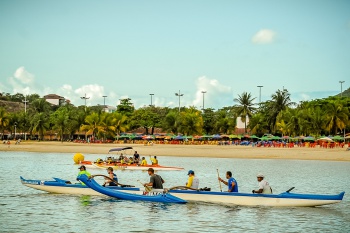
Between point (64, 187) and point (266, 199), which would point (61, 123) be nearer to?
point (64, 187)

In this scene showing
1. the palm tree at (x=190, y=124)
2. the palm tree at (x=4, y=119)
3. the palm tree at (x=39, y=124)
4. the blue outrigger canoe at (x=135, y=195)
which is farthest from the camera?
the palm tree at (x=4, y=119)

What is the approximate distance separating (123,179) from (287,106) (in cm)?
7323

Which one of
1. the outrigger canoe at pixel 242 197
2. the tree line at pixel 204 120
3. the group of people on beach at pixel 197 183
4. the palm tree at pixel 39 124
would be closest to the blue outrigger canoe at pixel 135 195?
the outrigger canoe at pixel 242 197

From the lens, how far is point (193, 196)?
73.0 feet

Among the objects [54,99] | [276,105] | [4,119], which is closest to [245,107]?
[276,105]

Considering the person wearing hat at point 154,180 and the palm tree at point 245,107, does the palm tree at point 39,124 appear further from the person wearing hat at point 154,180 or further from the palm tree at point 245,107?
the person wearing hat at point 154,180

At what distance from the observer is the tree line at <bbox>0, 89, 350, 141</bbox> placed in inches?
3664

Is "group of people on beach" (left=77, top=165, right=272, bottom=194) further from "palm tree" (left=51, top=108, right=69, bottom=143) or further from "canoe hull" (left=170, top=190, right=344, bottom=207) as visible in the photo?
"palm tree" (left=51, top=108, right=69, bottom=143)

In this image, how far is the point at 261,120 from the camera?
10638cm

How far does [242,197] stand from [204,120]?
99425mm

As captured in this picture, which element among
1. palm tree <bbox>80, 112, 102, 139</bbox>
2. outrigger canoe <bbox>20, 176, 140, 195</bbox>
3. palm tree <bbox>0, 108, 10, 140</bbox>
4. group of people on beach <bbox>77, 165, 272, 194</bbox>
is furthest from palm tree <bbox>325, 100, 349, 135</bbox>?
outrigger canoe <bbox>20, 176, 140, 195</bbox>

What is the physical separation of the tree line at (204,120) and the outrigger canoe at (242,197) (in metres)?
71.9

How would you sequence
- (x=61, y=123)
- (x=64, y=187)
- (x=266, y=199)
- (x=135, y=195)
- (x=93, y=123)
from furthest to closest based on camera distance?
(x=61, y=123), (x=93, y=123), (x=64, y=187), (x=135, y=195), (x=266, y=199)

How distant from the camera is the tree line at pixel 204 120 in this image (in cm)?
9306
